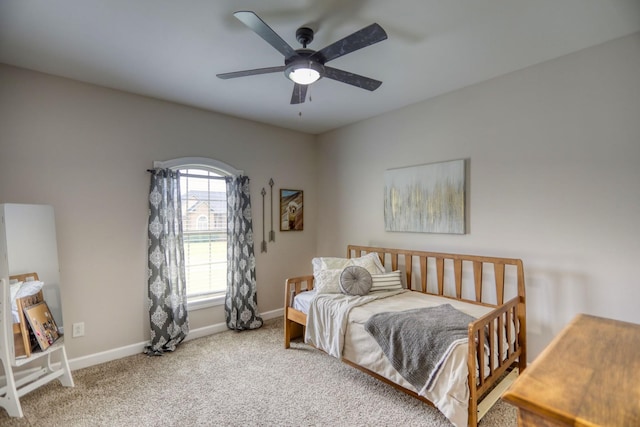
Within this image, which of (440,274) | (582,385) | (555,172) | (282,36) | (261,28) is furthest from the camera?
(440,274)

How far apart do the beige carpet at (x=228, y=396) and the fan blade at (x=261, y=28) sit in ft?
7.72

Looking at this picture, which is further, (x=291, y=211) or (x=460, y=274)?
(x=291, y=211)

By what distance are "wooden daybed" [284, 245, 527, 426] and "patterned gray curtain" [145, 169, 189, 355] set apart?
3.77 ft

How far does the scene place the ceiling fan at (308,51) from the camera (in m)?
1.61

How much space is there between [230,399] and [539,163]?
3059 mm

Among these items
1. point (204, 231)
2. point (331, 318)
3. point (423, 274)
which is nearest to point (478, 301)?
point (423, 274)

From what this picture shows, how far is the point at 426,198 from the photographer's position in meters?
3.26

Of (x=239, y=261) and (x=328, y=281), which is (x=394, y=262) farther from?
(x=239, y=261)

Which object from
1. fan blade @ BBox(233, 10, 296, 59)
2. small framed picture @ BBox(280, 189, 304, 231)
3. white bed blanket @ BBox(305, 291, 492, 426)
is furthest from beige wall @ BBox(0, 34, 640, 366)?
fan blade @ BBox(233, 10, 296, 59)

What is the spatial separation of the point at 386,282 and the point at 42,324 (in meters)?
2.91

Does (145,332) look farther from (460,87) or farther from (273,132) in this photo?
(460,87)

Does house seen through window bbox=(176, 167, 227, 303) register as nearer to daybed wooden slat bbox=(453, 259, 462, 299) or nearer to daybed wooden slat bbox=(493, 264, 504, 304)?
daybed wooden slat bbox=(453, 259, 462, 299)

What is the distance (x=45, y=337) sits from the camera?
2400mm

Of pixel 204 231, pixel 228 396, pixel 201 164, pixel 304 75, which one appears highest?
pixel 304 75
